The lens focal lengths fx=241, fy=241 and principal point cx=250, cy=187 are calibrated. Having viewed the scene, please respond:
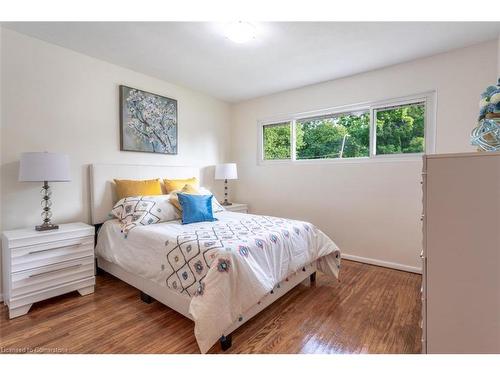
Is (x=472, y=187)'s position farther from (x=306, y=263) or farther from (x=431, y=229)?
(x=306, y=263)

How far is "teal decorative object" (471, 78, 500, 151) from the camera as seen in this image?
3.84ft

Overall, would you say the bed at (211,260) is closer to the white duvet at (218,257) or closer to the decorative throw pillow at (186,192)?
the white duvet at (218,257)

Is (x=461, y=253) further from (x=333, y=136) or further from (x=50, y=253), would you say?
(x=50, y=253)

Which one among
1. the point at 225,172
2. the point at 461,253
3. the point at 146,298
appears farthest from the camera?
the point at 225,172

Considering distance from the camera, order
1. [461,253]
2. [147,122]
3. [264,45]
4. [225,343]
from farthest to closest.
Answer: [147,122] < [264,45] < [225,343] < [461,253]

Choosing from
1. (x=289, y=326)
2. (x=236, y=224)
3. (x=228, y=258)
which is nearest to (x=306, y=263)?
(x=289, y=326)

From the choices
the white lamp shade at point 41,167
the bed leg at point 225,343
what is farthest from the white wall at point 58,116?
the bed leg at point 225,343

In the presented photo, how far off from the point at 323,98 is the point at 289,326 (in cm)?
284

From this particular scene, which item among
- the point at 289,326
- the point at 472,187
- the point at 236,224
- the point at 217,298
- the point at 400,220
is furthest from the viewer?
the point at 400,220

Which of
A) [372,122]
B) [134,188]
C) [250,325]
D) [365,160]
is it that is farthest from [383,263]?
[134,188]

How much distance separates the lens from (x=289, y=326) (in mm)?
1794

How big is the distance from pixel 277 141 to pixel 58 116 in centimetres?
282

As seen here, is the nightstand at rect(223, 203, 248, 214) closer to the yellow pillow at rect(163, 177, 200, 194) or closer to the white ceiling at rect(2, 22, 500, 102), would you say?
the yellow pillow at rect(163, 177, 200, 194)

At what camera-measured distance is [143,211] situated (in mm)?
2451
